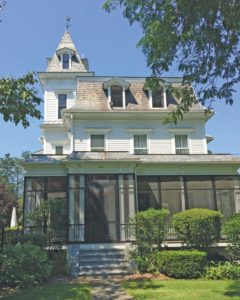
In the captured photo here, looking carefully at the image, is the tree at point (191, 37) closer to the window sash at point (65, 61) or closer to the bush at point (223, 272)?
the bush at point (223, 272)

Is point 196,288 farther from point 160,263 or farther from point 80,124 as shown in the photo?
point 80,124

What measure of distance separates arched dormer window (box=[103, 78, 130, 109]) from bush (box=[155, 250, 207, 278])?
11.9 m

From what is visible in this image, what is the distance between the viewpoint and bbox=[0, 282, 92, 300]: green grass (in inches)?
380

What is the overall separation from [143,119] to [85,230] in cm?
951

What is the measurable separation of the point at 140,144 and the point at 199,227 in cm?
878

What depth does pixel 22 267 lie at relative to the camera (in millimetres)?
10836

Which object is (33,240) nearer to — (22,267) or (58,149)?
(22,267)

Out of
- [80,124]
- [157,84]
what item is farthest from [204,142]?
[157,84]

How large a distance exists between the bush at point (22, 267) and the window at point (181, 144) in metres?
13.2

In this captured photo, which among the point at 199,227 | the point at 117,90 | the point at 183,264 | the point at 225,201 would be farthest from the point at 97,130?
the point at 183,264

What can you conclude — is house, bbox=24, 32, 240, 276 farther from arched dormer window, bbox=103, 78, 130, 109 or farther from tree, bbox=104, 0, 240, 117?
tree, bbox=104, 0, 240, 117

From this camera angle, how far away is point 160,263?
1338cm

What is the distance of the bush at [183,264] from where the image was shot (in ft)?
42.0

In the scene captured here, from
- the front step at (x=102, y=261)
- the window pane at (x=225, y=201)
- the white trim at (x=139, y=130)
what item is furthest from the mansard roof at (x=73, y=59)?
the front step at (x=102, y=261)
